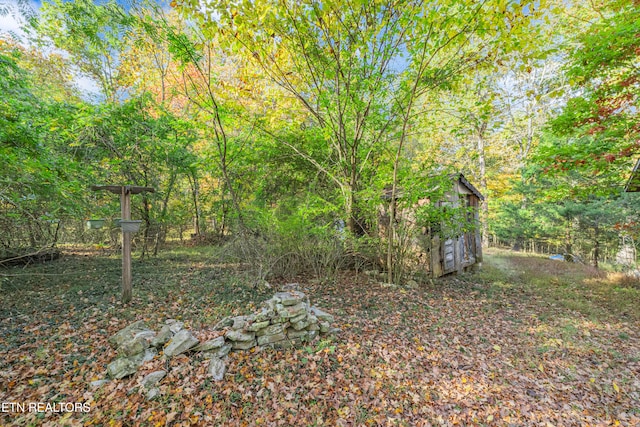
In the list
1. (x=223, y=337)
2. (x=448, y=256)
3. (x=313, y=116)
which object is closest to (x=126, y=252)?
(x=223, y=337)

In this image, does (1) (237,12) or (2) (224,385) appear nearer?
(2) (224,385)

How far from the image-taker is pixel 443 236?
652 centimetres

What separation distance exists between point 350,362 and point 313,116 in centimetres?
573

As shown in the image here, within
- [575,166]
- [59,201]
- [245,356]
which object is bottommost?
[245,356]

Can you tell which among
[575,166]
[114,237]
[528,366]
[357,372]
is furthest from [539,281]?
[114,237]

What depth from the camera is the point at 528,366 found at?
→ 3.50 metres

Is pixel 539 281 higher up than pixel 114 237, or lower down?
lower down

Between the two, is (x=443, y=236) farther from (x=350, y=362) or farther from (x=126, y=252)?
(x=126, y=252)

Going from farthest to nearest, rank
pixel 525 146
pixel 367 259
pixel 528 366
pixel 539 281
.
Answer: pixel 525 146 → pixel 539 281 → pixel 367 259 → pixel 528 366

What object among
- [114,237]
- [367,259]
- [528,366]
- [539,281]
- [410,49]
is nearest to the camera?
[528,366]

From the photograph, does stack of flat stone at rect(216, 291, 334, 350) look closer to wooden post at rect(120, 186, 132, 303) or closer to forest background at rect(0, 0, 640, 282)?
forest background at rect(0, 0, 640, 282)

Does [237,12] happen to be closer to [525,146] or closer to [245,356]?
[245,356]

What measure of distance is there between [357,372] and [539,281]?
7370 mm

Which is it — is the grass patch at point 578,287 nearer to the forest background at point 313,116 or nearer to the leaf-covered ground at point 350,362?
the leaf-covered ground at point 350,362
